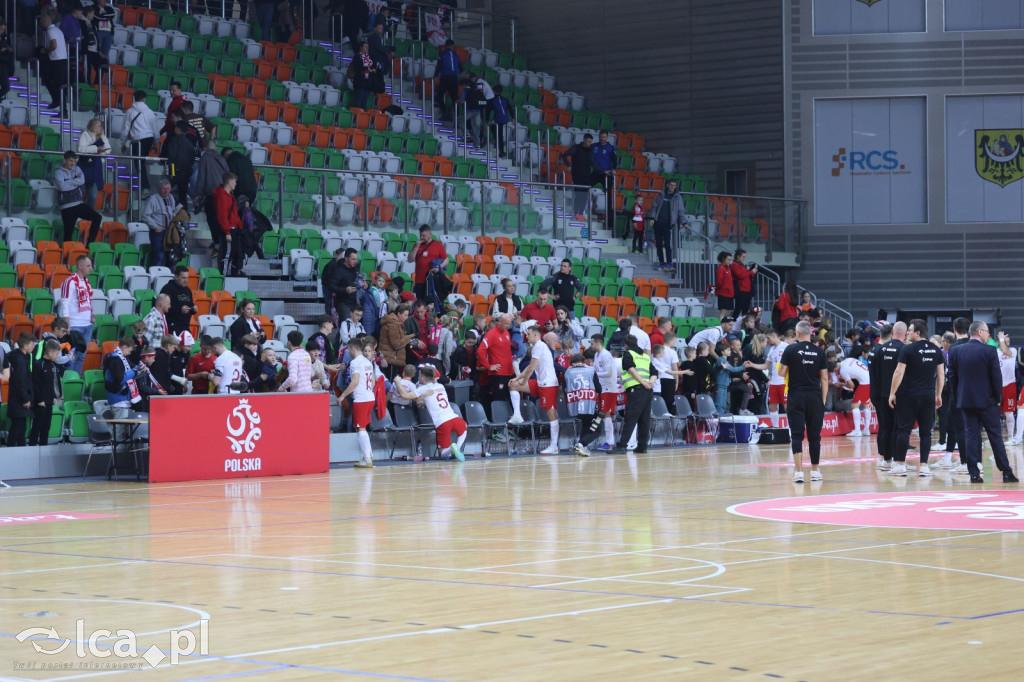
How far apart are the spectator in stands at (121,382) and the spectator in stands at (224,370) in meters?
1.07

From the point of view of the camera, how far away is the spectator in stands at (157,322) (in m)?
19.9

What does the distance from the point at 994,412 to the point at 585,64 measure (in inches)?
986

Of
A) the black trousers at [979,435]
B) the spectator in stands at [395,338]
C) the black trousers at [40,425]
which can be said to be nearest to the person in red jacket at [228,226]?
the spectator in stands at [395,338]

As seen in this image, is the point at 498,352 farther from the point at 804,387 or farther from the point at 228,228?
the point at 804,387

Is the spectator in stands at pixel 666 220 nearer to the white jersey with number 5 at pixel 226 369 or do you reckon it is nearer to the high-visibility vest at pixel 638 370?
the high-visibility vest at pixel 638 370

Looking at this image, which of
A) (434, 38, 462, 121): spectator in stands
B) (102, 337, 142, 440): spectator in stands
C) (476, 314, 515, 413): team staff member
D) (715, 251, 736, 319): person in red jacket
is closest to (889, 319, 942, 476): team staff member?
(476, 314, 515, 413): team staff member

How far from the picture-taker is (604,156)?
31469 millimetres

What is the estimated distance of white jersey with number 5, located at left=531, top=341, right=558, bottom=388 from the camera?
75.2 ft

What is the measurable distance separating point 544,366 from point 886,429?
639 centimetres

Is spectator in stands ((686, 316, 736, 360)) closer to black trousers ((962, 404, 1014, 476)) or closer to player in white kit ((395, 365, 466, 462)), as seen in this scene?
player in white kit ((395, 365, 466, 462))

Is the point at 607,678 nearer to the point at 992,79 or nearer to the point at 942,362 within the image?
the point at 942,362

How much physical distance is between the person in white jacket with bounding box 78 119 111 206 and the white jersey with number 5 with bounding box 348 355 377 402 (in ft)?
18.5

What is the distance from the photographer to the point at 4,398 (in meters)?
18.7

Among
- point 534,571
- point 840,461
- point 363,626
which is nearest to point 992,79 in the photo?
point 840,461
